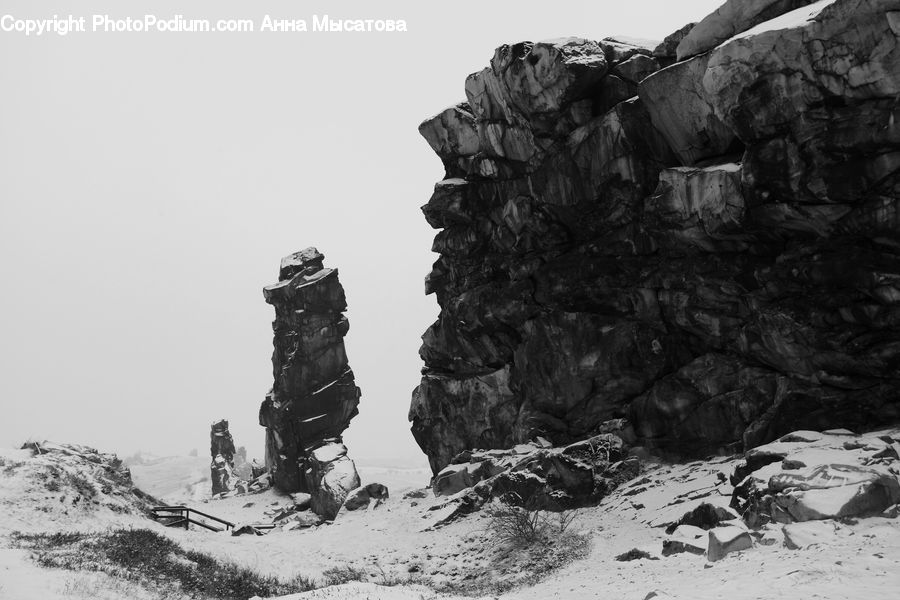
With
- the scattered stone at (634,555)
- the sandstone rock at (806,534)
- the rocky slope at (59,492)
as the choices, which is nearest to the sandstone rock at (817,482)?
the sandstone rock at (806,534)

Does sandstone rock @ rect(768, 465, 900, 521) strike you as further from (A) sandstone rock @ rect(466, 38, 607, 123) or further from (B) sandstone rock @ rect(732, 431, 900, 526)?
(A) sandstone rock @ rect(466, 38, 607, 123)

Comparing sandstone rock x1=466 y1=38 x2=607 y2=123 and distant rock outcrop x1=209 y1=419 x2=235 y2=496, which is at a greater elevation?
sandstone rock x1=466 y1=38 x2=607 y2=123

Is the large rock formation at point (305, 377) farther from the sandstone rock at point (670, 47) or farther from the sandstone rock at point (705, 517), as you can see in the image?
the sandstone rock at point (705, 517)

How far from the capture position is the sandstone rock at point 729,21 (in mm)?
29734

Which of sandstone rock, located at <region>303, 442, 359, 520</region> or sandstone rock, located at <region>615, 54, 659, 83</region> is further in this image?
sandstone rock, located at <region>303, 442, 359, 520</region>

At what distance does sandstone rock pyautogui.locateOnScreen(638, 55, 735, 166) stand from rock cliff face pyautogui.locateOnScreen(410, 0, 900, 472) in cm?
12

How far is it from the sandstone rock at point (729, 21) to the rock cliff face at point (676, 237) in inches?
3.5

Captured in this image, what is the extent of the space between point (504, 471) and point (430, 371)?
1313 cm

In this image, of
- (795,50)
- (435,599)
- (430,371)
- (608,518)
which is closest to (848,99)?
(795,50)

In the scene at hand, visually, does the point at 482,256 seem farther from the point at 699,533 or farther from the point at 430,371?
the point at 699,533

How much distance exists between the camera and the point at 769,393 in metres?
31.7

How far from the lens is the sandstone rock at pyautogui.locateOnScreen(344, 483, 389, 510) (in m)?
47.9

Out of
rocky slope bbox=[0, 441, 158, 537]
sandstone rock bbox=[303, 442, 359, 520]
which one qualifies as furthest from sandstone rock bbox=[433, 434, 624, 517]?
rocky slope bbox=[0, 441, 158, 537]

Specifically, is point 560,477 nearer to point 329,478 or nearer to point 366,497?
point 366,497
